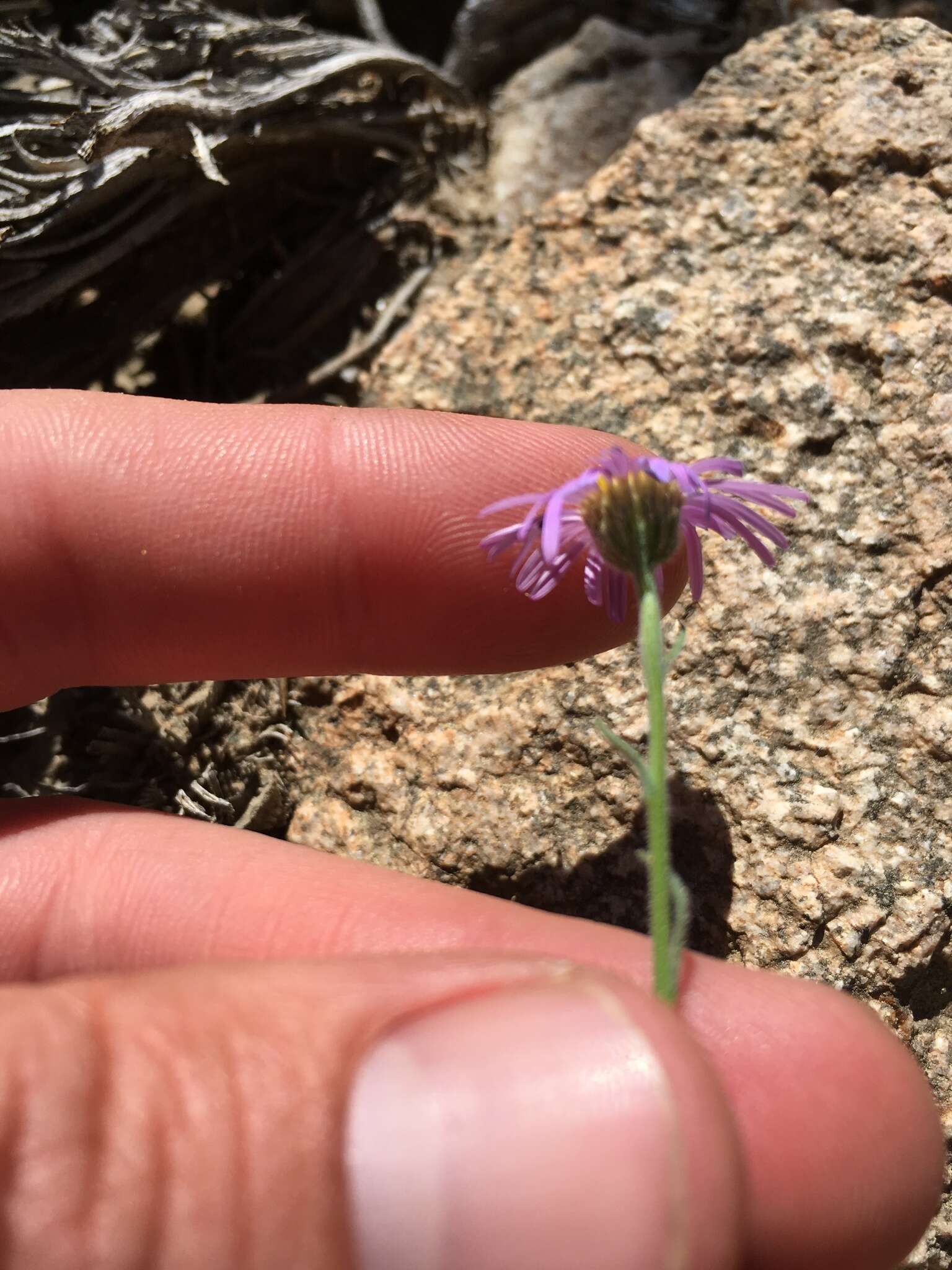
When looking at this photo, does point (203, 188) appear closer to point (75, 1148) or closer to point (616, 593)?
point (616, 593)

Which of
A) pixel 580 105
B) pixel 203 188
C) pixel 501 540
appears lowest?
pixel 501 540

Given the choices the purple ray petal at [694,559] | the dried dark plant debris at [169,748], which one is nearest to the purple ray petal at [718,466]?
the purple ray petal at [694,559]

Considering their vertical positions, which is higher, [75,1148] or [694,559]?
[694,559]

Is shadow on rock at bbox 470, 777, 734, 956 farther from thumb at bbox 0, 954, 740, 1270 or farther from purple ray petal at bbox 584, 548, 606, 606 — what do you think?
thumb at bbox 0, 954, 740, 1270

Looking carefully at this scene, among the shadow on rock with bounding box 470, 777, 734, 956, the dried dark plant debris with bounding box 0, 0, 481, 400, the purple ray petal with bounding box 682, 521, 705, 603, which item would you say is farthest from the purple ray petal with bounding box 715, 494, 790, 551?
the dried dark plant debris with bounding box 0, 0, 481, 400

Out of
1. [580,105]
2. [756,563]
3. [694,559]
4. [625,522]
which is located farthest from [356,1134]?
[580,105]

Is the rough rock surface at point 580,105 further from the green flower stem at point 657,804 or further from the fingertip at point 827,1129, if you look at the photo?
the fingertip at point 827,1129
